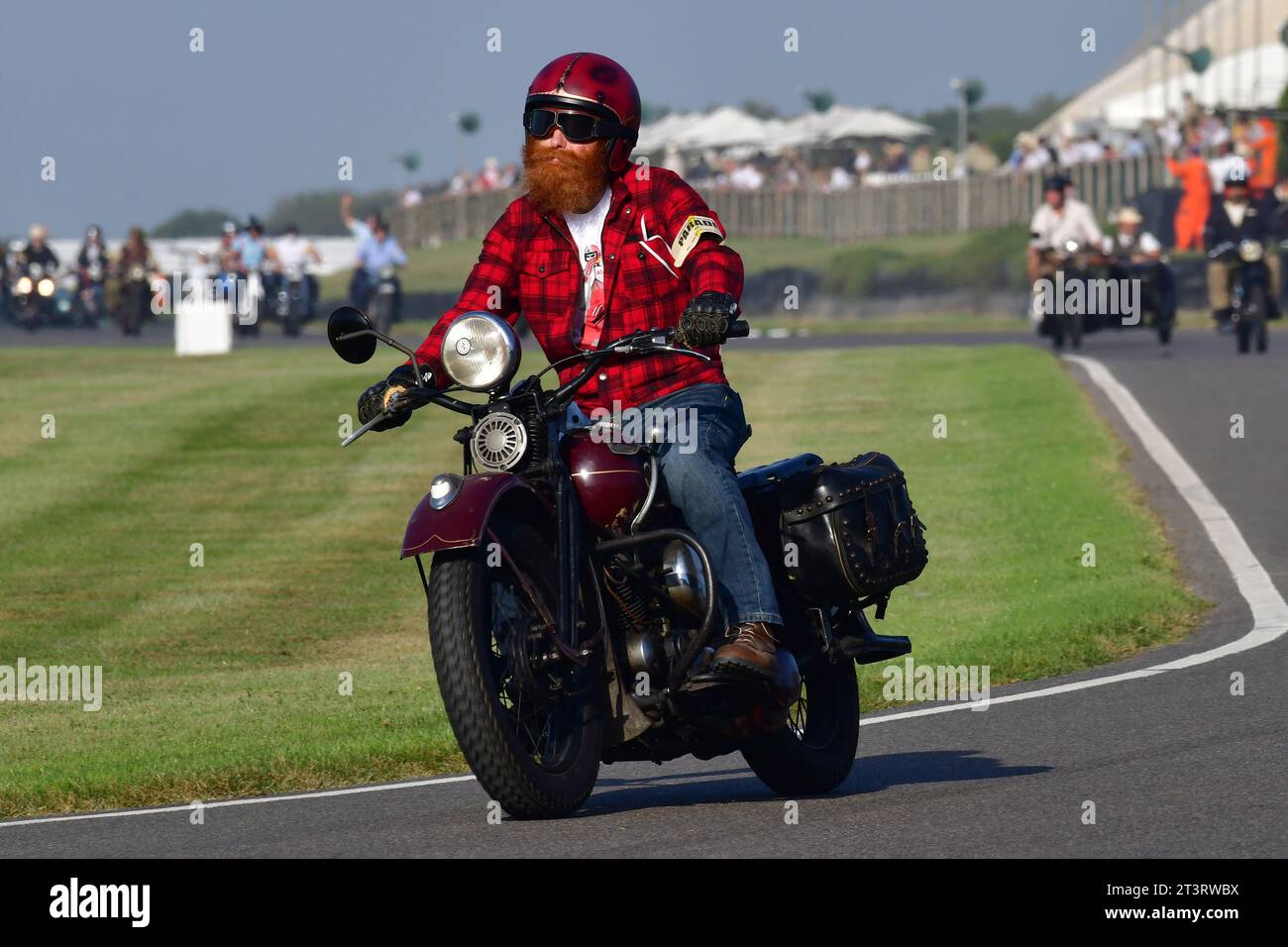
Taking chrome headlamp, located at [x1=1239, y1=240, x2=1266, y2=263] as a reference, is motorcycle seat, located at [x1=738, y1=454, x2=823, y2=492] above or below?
below

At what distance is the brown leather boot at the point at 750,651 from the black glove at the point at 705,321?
0.90 metres

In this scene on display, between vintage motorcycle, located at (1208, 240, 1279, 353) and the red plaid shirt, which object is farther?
vintage motorcycle, located at (1208, 240, 1279, 353)

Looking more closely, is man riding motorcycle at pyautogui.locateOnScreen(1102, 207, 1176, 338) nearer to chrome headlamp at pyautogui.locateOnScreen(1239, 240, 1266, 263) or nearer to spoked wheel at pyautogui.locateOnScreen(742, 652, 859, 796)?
chrome headlamp at pyautogui.locateOnScreen(1239, 240, 1266, 263)

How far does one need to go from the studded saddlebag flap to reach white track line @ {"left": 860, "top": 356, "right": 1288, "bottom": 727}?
1976mm

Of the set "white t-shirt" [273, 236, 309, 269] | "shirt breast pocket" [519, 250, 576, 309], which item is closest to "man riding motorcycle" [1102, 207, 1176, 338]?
"white t-shirt" [273, 236, 309, 269]

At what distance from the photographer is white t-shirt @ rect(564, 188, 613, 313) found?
7.79m

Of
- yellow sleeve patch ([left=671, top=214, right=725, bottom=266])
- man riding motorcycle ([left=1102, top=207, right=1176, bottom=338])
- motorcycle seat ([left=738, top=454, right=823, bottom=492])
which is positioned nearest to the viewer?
yellow sleeve patch ([left=671, top=214, right=725, bottom=266])

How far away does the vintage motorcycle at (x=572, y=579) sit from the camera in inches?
279

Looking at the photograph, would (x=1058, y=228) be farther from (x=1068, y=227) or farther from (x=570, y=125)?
(x=570, y=125)

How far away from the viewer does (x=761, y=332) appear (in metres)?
39.7

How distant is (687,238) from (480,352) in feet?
2.91

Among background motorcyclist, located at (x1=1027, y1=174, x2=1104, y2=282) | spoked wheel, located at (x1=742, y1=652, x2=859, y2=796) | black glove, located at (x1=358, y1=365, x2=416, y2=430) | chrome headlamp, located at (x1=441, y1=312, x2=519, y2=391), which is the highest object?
background motorcyclist, located at (x1=1027, y1=174, x2=1104, y2=282)
